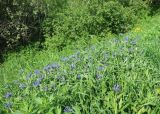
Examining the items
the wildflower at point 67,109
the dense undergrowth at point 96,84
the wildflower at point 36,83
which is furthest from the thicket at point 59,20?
Result: the wildflower at point 67,109

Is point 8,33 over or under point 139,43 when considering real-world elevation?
under

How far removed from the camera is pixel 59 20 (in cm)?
1005

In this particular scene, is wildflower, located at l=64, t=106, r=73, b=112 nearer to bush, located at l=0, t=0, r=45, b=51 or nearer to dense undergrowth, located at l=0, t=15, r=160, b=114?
dense undergrowth, located at l=0, t=15, r=160, b=114

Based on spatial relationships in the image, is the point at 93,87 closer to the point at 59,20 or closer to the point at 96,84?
the point at 96,84

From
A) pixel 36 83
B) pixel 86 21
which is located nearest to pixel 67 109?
pixel 36 83

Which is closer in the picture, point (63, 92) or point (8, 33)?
point (63, 92)

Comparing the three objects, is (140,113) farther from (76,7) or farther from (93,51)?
(76,7)

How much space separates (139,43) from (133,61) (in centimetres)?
112

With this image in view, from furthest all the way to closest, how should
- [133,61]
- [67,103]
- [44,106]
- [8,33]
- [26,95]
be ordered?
1. [8,33]
2. [133,61]
3. [26,95]
4. [67,103]
5. [44,106]

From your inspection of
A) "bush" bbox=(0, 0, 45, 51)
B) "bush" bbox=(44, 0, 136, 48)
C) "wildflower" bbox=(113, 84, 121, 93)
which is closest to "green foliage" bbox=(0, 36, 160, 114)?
"wildflower" bbox=(113, 84, 121, 93)

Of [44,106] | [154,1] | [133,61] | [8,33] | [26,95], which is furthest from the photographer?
[154,1]

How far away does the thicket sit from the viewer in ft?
31.8

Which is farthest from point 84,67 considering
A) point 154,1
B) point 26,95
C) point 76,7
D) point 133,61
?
point 154,1

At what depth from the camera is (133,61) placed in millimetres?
4664
